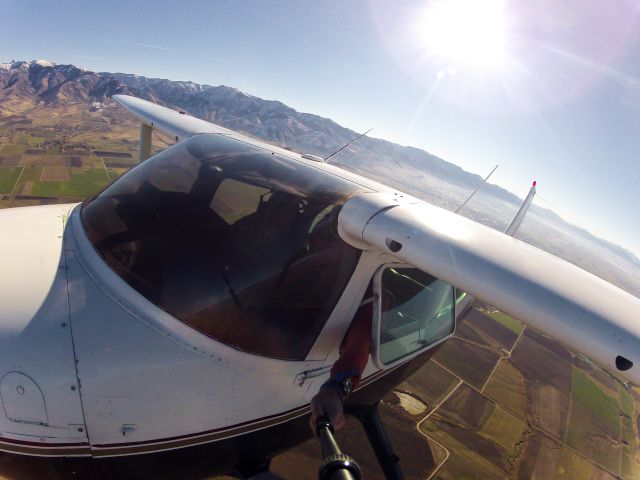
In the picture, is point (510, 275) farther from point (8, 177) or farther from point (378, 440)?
point (8, 177)

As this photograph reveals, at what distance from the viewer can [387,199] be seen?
10.0ft

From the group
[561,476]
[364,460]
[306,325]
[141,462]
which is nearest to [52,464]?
[141,462]

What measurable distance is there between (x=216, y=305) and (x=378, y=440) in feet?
8.13

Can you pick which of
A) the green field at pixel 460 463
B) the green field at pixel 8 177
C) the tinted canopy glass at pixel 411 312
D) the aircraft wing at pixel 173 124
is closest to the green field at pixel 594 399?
the green field at pixel 460 463

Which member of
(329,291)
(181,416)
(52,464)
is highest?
(329,291)

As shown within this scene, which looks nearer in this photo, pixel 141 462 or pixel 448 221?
pixel 141 462

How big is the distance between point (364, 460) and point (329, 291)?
43.6 feet

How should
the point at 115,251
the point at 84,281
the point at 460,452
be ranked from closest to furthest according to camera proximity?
the point at 84,281 → the point at 115,251 → the point at 460,452

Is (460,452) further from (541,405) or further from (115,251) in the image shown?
Answer: (115,251)

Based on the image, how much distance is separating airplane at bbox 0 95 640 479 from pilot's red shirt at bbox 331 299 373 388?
0.24ft

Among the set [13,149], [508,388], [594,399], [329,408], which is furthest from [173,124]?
[13,149]

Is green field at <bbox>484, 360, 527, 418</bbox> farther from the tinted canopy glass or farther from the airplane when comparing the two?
the airplane

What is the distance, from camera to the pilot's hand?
6.68 ft

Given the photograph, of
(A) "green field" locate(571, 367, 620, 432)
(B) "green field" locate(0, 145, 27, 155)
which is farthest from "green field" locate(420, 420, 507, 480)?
(B) "green field" locate(0, 145, 27, 155)
